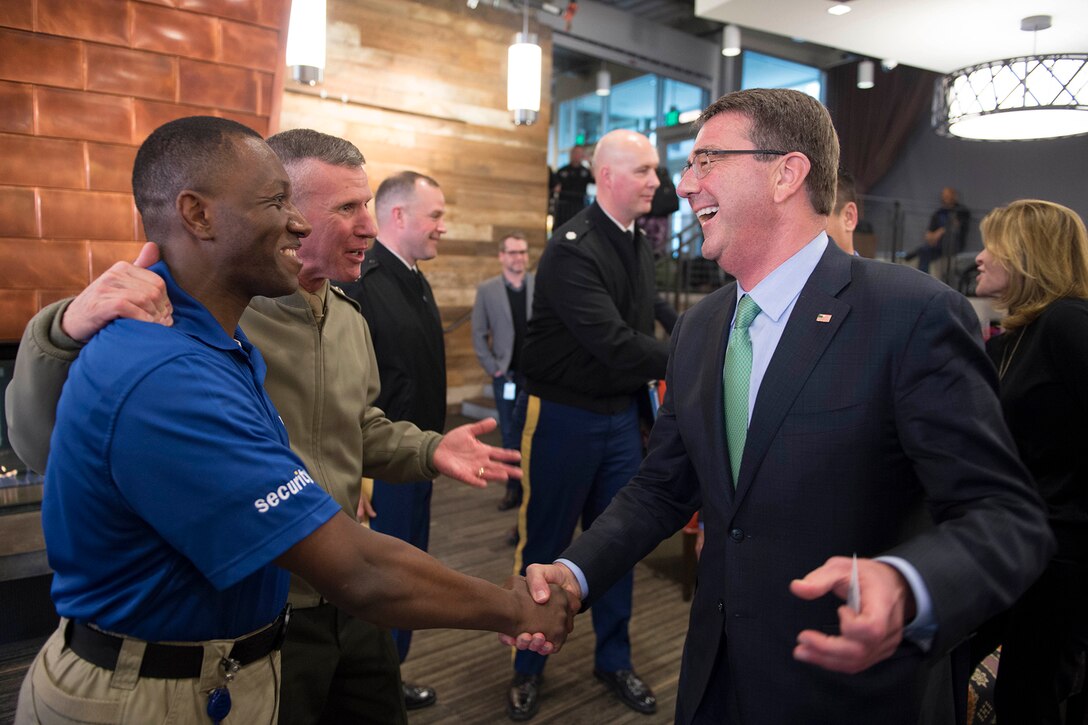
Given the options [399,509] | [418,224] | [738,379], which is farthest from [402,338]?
[738,379]

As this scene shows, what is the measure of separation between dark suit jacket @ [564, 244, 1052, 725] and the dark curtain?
1162 cm

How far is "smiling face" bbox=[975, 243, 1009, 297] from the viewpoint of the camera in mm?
2410

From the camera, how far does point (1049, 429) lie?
7.27ft

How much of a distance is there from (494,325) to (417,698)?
311 centimetres

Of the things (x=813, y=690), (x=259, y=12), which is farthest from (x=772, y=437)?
(x=259, y=12)

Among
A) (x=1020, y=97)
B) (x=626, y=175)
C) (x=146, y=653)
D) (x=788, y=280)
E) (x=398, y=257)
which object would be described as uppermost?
(x=1020, y=97)

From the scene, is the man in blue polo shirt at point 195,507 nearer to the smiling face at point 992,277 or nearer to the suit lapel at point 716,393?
the suit lapel at point 716,393

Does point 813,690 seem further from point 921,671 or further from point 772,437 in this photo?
point 772,437

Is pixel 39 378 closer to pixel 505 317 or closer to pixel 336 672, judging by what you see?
pixel 336 672

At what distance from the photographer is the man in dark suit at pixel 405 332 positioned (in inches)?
107

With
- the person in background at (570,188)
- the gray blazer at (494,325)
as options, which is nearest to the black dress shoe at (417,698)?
the gray blazer at (494,325)

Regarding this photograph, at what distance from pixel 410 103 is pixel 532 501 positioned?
526 centimetres

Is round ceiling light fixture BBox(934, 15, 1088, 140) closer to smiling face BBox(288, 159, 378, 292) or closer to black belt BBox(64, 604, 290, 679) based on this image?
smiling face BBox(288, 159, 378, 292)

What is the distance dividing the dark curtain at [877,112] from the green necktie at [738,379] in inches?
452
